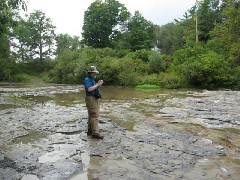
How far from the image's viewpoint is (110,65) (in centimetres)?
4031

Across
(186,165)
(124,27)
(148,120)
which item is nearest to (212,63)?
(148,120)

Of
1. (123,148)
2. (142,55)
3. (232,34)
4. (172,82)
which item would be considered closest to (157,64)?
(142,55)

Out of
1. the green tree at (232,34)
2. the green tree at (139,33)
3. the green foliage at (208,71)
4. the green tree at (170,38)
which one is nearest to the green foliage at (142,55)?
the green tree at (170,38)

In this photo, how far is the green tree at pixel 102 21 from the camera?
63812 millimetres

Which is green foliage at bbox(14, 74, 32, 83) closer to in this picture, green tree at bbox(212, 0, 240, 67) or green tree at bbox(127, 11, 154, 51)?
green tree at bbox(127, 11, 154, 51)

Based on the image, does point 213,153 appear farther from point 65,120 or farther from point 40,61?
point 40,61

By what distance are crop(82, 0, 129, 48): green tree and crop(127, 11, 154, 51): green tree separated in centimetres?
267

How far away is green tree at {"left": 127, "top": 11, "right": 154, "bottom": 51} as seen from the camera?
61.4m

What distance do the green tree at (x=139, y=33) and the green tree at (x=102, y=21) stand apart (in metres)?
2.67

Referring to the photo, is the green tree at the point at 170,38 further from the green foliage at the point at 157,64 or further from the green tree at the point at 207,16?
the green foliage at the point at 157,64

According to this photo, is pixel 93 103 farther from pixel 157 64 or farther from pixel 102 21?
pixel 102 21

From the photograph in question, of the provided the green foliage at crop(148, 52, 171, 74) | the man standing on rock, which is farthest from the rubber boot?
the green foliage at crop(148, 52, 171, 74)

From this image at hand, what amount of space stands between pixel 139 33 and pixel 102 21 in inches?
345

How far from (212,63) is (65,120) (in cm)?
2432
